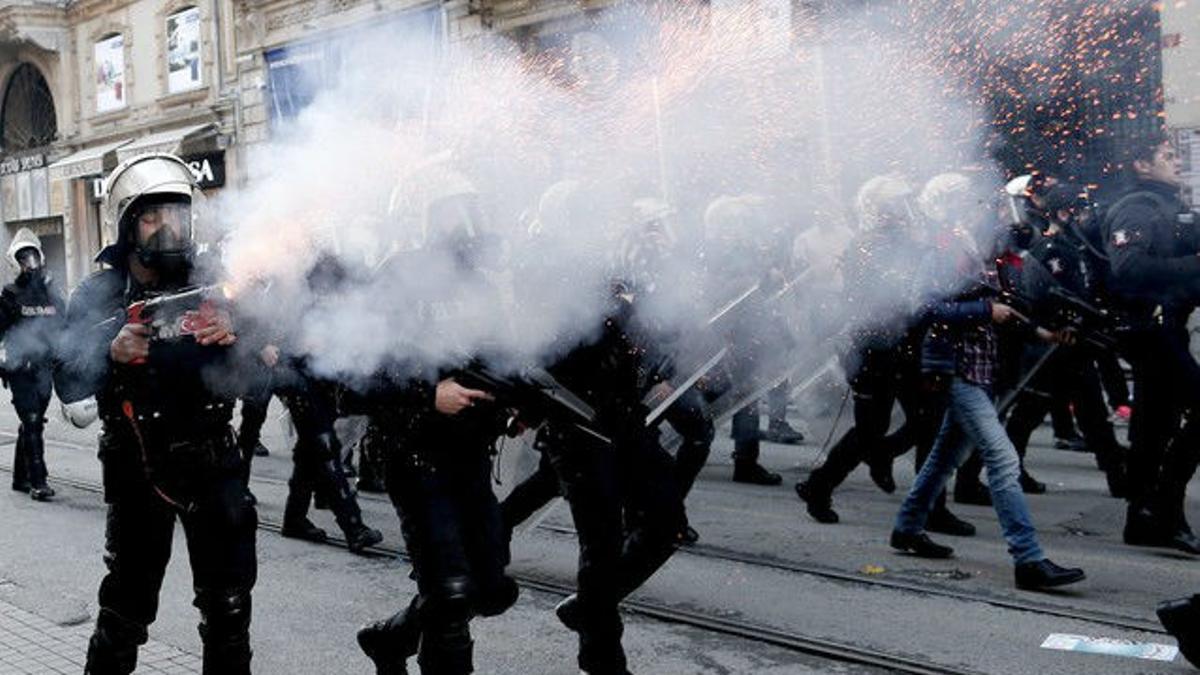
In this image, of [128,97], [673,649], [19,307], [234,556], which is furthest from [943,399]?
[128,97]

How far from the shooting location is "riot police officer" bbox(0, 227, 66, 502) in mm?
8789

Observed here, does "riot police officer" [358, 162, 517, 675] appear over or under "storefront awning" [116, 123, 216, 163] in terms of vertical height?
under

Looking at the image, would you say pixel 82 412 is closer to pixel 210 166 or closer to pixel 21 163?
pixel 210 166

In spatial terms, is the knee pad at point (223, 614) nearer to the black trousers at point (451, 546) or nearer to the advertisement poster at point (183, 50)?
the black trousers at point (451, 546)

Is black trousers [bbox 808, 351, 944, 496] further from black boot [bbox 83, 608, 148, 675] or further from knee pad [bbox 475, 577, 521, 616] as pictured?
black boot [bbox 83, 608, 148, 675]

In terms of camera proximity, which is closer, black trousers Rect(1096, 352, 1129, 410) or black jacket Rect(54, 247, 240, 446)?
black jacket Rect(54, 247, 240, 446)

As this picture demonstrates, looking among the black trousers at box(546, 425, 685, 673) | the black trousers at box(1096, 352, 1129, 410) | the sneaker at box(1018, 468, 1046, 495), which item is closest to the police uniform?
the sneaker at box(1018, 468, 1046, 495)

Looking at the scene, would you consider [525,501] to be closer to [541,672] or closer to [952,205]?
[541,672]

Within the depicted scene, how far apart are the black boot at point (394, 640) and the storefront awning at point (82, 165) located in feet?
68.3

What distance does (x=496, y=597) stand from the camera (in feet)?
13.5

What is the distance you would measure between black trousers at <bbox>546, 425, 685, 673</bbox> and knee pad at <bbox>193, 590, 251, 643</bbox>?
3.70ft

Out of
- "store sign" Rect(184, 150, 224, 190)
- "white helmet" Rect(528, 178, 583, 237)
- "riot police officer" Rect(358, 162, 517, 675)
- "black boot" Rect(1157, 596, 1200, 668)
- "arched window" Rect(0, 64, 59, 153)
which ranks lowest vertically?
"black boot" Rect(1157, 596, 1200, 668)

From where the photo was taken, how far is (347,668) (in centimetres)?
493

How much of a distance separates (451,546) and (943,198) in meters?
3.36
